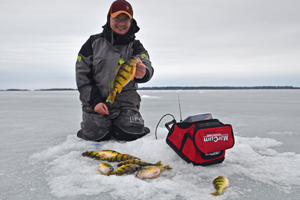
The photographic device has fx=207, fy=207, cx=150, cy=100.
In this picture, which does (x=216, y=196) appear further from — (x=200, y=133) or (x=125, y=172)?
(x=125, y=172)

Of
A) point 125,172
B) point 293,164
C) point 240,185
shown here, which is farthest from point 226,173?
point 125,172

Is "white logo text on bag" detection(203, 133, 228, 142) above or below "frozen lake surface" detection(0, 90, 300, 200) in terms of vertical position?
above

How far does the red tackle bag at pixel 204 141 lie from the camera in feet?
5.97

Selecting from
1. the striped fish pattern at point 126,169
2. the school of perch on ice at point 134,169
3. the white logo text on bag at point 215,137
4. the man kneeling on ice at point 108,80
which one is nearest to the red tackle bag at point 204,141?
the white logo text on bag at point 215,137

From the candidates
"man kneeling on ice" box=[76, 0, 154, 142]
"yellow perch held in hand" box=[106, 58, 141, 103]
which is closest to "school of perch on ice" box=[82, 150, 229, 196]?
"yellow perch held in hand" box=[106, 58, 141, 103]

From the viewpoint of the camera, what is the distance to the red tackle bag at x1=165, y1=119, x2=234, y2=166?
5.97 ft

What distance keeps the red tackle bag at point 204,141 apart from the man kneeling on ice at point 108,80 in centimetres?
113

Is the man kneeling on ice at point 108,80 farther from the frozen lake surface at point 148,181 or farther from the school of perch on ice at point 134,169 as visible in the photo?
the school of perch on ice at point 134,169

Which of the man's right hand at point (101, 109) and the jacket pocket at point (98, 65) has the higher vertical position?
the jacket pocket at point (98, 65)

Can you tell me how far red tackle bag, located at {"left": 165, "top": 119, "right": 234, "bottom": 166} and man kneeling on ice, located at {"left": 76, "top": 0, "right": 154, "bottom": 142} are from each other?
44.5 inches

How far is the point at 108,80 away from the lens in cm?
303

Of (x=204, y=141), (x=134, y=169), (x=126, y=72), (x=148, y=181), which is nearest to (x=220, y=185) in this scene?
(x=204, y=141)

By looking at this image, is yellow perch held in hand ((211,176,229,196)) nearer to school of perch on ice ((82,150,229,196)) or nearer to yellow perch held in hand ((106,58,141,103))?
school of perch on ice ((82,150,229,196))

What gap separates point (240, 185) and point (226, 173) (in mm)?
218
